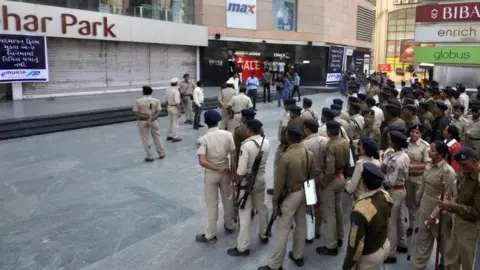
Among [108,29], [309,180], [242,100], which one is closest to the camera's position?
[309,180]

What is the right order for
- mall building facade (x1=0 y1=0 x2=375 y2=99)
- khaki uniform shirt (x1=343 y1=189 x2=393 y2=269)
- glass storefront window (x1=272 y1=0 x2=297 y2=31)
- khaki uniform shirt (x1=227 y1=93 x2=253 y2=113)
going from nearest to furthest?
khaki uniform shirt (x1=343 y1=189 x2=393 y2=269) → khaki uniform shirt (x1=227 y1=93 x2=253 y2=113) → mall building facade (x1=0 y1=0 x2=375 y2=99) → glass storefront window (x1=272 y1=0 x2=297 y2=31)

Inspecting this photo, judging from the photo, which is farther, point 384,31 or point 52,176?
point 384,31

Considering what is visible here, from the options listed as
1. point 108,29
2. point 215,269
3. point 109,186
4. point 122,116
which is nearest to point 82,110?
point 122,116

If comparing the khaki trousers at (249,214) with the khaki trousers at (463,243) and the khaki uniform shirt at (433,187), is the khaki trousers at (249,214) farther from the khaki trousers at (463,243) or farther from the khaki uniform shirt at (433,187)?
the khaki trousers at (463,243)

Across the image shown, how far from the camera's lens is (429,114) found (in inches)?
290

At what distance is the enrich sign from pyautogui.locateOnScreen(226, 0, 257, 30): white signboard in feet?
44.5

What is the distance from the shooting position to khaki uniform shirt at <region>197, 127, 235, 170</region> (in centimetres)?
521

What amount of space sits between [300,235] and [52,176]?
5466 mm

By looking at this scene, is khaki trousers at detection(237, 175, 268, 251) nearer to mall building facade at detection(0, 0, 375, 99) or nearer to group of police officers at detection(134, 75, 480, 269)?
group of police officers at detection(134, 75, 480, 269)

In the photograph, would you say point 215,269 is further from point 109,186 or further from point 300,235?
point 109,186

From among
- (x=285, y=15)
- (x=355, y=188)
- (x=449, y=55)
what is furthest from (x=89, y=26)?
(x=355, y=188)

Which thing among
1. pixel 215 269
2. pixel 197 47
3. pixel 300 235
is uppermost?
pixel 197 47

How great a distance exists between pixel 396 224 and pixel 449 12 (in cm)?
873

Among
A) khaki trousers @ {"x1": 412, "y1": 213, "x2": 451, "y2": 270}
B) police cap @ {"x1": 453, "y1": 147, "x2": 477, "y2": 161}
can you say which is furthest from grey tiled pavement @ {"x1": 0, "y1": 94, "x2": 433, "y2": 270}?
police cap @ {"x1": 453, "y1": 147, "x2": 477, "y2": 161}
